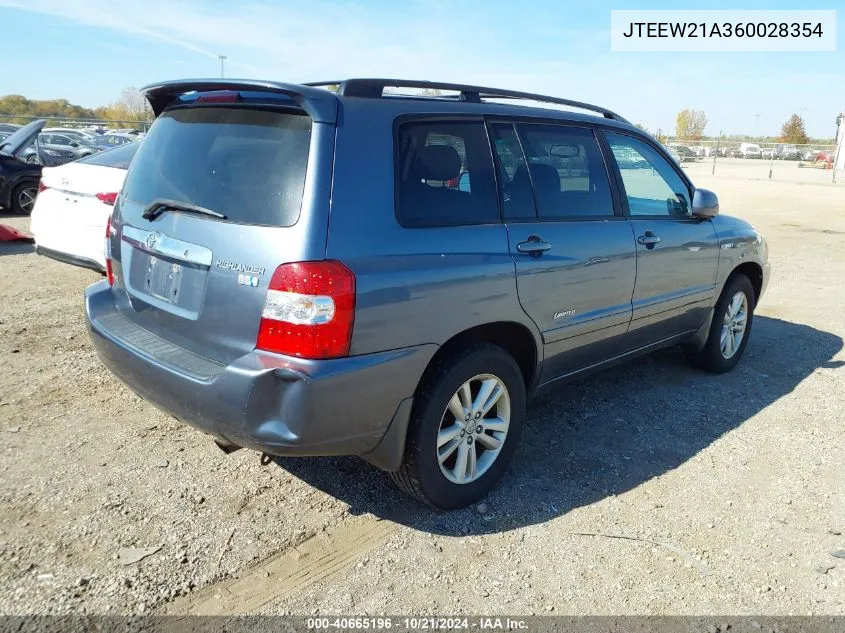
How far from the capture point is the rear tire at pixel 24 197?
36.6 ft

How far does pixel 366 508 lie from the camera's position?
315 cm

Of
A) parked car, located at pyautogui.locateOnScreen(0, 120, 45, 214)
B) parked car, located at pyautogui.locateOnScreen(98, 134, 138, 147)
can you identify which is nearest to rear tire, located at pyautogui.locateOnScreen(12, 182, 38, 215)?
parked car, located at pyautogui.locateOnScreen(0, 120, 45, 214)

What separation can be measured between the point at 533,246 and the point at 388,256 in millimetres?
910

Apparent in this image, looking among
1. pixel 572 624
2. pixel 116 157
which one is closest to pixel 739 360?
pixel 572 624

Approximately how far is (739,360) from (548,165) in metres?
2.92

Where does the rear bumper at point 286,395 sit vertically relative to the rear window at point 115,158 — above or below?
Answer: below

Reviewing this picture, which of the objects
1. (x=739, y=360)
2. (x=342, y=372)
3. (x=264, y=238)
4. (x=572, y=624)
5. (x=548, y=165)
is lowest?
(x=572, y=624)

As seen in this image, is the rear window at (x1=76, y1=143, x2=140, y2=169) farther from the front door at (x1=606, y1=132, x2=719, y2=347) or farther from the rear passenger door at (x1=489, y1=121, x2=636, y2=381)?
the front door at (x1=606, y1=132, x2=719, y2=347)

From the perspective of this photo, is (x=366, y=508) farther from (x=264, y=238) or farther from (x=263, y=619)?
(x=264, y=238)

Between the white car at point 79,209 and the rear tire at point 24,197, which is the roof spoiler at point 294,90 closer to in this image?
the white car at point 79,209

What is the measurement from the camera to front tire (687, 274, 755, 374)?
4.92m

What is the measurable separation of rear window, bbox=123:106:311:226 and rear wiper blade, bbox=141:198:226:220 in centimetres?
2

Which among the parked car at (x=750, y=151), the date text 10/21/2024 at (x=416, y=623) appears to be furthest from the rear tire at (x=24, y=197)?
the parked car at (x=750, y=151)

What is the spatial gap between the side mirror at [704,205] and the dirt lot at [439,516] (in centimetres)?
126
